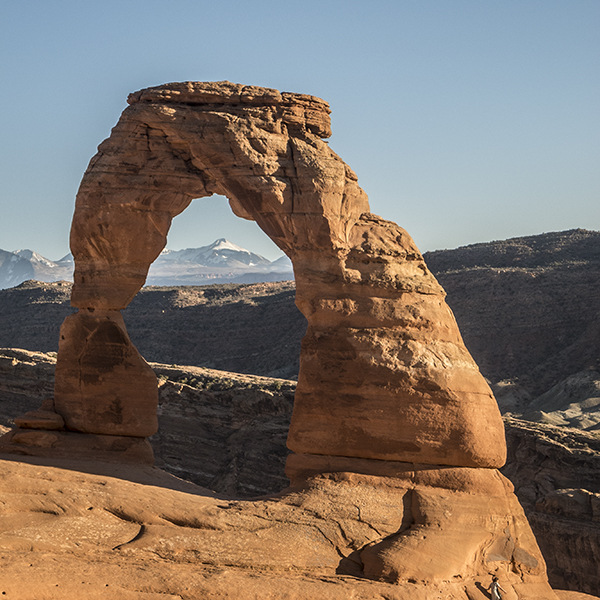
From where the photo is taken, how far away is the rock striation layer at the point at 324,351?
11930 millimetres

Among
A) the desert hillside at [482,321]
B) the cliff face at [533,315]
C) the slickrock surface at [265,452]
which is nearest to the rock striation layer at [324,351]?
the slickrock surface at [265,452]

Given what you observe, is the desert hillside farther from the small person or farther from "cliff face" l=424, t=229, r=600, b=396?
the small person

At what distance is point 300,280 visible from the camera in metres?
13.7

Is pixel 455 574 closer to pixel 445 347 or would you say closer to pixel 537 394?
pixel 445 347

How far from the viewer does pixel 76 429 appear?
15672 millimetres

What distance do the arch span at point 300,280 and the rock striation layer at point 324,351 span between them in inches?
1.2

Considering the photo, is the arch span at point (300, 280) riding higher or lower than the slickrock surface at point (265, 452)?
higher

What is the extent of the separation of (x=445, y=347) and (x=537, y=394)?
35366mm

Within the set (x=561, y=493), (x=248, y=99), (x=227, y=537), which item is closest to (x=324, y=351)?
(x=227, y=537)

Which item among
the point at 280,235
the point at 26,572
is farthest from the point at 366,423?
the point at 26,572

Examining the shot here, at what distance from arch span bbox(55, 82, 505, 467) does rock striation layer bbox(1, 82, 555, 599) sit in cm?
3

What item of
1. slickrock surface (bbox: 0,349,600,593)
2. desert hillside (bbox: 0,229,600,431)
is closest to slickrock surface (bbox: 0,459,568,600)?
slickrock surface (bbox: 0,349,600,593)

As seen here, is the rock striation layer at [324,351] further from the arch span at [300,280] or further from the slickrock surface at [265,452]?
the slickrock surface at [265,452]

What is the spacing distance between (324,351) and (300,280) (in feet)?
4.67
